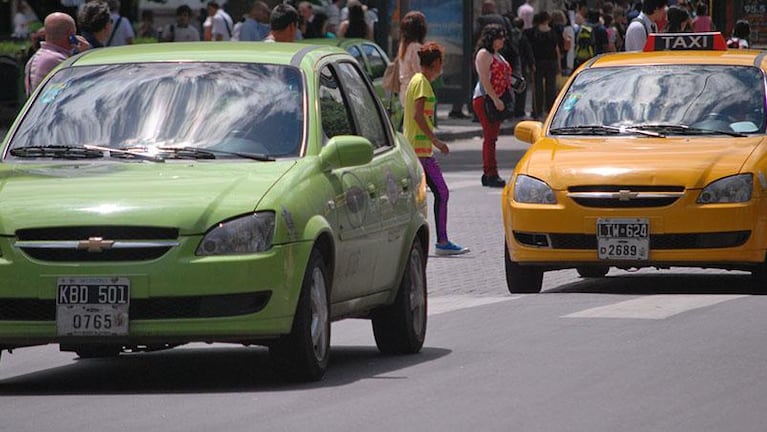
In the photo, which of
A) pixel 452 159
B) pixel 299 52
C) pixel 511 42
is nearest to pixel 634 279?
pixel 299 52

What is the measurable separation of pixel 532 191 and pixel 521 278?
769 millimetres

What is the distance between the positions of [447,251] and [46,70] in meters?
3.85

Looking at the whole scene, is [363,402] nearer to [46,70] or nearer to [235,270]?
[235,270]

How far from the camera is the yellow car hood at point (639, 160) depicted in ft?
45.4

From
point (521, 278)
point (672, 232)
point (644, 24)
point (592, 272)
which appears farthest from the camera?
point (644, 24)

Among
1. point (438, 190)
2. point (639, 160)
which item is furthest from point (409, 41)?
point (639, 160)

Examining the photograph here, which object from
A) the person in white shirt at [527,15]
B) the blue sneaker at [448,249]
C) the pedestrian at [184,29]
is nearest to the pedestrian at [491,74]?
the blue sneaker at [448,249]

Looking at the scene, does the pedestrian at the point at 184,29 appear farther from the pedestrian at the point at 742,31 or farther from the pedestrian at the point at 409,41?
the pedestrian at the point at 409,41

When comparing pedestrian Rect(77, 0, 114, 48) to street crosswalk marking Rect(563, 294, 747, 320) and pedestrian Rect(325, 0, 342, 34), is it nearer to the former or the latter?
street crosswalk marking Rect(563, 294, 747, 320)

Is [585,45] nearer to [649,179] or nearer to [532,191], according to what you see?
[532,191]

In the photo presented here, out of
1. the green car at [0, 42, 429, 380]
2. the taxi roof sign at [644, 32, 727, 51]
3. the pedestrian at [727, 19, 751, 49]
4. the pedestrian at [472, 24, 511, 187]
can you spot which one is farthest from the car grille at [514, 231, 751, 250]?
the pedestrian at [727, 19, 751, 49]

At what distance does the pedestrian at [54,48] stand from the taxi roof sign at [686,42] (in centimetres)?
437

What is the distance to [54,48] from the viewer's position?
1611 centimetres

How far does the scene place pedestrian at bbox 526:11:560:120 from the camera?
119 ft
